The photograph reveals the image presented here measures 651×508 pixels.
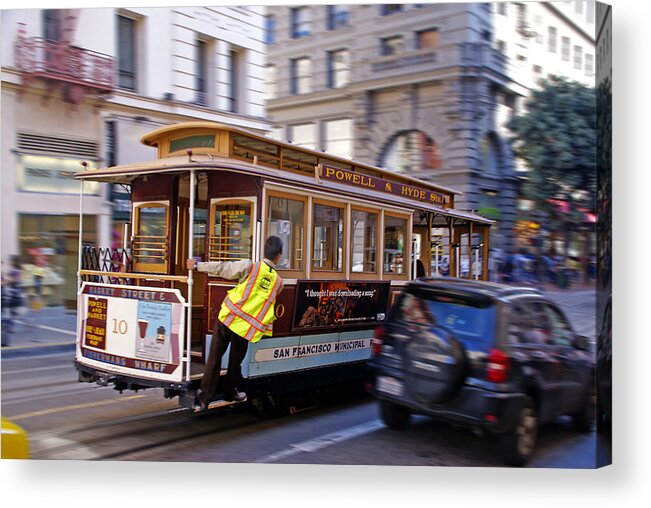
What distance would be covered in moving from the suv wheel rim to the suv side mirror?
0.81 m

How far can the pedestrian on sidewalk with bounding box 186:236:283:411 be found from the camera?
6090mm

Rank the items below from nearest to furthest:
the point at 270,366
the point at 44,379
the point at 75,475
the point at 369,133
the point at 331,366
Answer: the point at 75,475 < the point at 270,366 < the point at 331,366 < the point at 44,379 < the point at 369,133

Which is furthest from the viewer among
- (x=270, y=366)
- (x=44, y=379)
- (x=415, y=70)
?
(x=415, y=70)

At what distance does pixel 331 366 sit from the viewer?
7508 mm

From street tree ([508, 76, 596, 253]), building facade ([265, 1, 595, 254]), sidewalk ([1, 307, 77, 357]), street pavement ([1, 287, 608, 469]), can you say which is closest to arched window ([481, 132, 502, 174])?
building facade ([265, 1, 595, 254])

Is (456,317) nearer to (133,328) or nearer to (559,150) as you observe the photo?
(559,150)

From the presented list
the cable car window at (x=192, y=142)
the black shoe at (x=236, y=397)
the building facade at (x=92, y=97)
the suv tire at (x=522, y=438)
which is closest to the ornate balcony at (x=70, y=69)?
the building facade at (x=92, y=97)

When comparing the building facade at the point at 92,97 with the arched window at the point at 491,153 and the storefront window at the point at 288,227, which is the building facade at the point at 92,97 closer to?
the storefront window at the point at 288,227

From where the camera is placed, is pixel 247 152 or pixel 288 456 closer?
pixel 288 456

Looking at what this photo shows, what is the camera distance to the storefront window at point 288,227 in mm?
6602

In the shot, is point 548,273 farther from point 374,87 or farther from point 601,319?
point 374,87

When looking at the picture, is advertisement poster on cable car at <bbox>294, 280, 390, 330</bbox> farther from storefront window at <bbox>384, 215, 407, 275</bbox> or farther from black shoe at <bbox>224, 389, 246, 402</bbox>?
black shoe at <bbox>224, 389, 246, 402</bbox>

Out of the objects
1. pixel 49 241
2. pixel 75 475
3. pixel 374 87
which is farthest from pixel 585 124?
pixel 49 241

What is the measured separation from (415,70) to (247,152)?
379 centimetres
